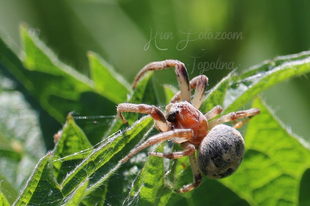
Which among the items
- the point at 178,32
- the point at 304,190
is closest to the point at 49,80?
the point at 304,190

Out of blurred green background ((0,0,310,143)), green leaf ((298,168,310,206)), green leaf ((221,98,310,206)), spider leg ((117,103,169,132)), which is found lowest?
green leaf ((298,168,310,206))

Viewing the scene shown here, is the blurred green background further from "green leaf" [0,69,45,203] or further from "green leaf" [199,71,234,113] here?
"green leaf" [199,71,234,113]

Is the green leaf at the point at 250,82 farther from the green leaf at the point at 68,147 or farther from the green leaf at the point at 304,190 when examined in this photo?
the green leaf at the point at 68,147

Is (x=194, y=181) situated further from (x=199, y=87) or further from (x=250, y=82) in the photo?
(x=199, y=87)

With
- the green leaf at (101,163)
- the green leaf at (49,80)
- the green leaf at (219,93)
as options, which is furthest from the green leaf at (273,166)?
the green leaf at (49,80)

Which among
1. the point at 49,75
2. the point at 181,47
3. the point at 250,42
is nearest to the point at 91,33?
the point at 181,47

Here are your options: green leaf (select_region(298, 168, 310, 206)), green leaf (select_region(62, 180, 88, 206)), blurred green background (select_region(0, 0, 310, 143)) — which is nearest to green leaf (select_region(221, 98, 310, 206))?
green leaf (select_region(298, 168, 310, 206))
